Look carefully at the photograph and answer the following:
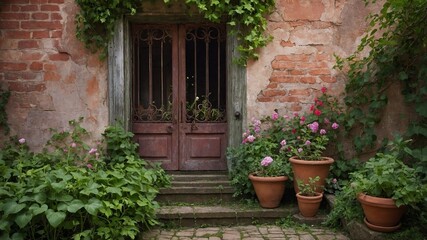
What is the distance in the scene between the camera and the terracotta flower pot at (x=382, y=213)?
433 cm

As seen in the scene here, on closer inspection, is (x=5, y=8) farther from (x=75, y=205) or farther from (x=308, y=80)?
(x=308, y=80)

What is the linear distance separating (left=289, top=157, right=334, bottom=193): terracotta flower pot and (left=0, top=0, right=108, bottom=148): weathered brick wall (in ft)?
8.22

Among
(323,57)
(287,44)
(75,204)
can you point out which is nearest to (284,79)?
(287,44)

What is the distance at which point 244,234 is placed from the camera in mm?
4984

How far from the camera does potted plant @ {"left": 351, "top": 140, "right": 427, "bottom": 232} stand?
4180 millimetres

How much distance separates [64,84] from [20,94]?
0.58 metres

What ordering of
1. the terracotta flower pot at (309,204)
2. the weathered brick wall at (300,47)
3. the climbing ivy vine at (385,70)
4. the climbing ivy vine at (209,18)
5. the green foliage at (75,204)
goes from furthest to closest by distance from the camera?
the weathered brick wall at (300,47)
the climbing ivy vine at (209,18)
the climbing ivy vine at (385,70)
the terracotta flower pot at (309,204)
the green foliage at (75,204)

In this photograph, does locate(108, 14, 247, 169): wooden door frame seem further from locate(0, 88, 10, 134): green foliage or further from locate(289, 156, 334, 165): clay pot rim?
locate(0, 88, 10, 134): green foliage

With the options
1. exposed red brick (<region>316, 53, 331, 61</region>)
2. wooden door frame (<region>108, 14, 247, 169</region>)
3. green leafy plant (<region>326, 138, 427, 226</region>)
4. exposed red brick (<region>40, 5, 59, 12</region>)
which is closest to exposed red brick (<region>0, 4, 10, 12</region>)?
exposed red brick (<region>40, 5, 59, 12</region>)

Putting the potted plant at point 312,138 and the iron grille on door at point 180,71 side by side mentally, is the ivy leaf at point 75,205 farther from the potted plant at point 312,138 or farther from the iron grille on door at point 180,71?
the potted plant at point 312,138

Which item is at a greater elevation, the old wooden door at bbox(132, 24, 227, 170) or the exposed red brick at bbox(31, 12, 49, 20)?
the exposed red brick at bbox(31, 12, 49, 20)

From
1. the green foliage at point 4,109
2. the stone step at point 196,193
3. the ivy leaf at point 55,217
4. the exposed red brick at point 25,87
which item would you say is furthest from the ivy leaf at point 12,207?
the exposed red brick at point 25,87

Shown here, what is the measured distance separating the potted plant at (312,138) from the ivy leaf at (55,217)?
8.77 feet

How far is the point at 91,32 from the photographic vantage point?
5.91 metres
